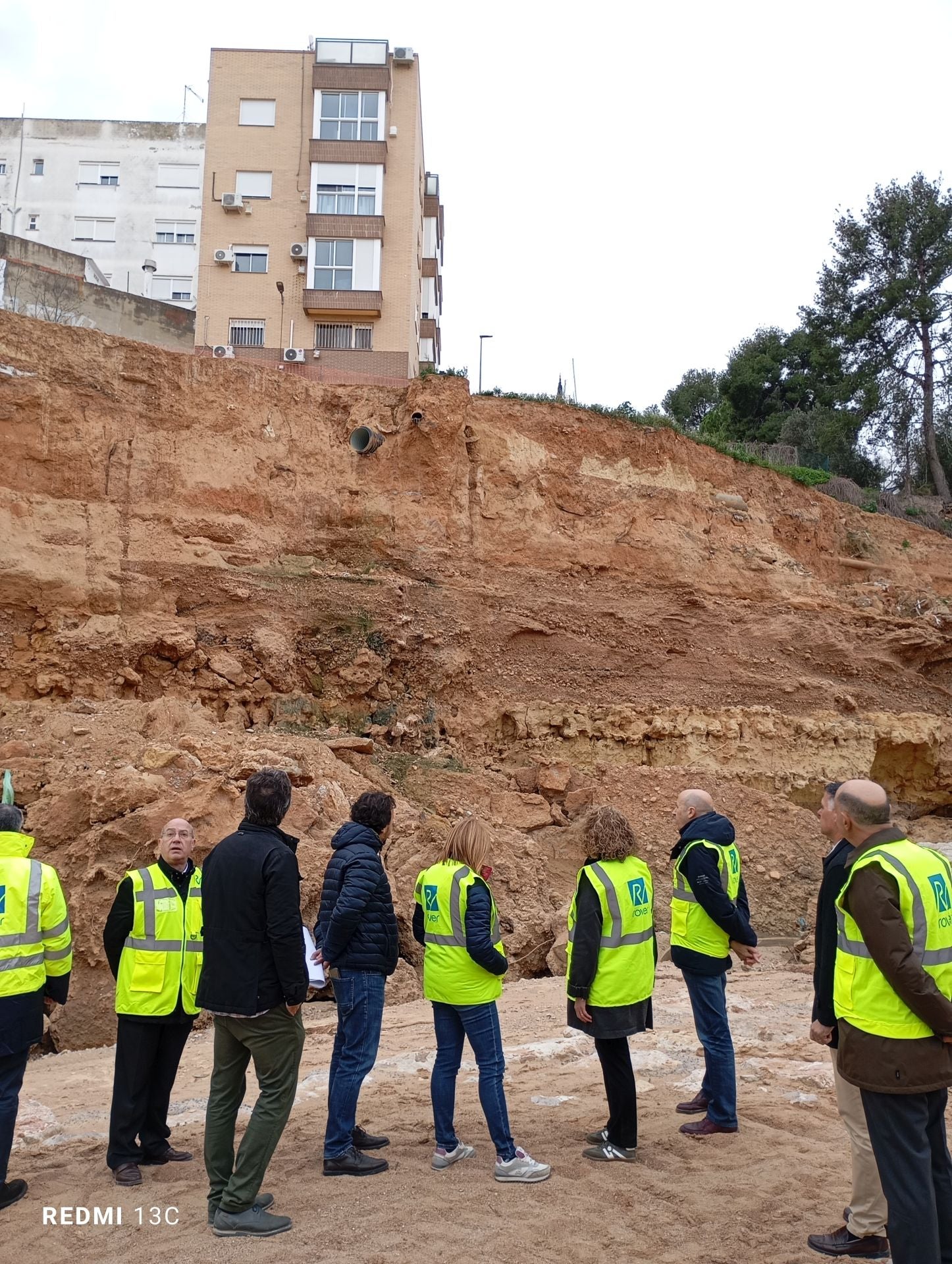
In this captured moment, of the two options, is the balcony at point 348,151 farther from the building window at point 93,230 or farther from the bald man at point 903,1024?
the bald man at point 903,1024

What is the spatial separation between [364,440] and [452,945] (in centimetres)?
1258

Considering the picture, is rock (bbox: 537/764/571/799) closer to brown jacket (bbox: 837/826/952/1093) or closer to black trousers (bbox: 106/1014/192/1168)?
black trousers (bbox: 106/1014/192/1168)

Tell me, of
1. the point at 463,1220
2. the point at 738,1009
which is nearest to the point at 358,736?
the point at 738,1009

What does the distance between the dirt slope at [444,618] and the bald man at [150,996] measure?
5366mm

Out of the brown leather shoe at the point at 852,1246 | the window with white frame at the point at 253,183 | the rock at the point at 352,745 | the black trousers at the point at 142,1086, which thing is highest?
the window with white frame at the point at 253,183

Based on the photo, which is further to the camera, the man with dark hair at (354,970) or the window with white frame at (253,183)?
the window with white frame at (253,183)

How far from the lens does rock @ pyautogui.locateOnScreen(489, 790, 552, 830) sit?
13.1 metres

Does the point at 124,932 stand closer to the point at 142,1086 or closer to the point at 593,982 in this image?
the point at 142,1086

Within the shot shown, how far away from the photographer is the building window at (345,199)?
26.1 m

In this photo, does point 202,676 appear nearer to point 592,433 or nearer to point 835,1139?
point 592,433

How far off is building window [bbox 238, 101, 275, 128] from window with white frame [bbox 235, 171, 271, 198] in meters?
1.39

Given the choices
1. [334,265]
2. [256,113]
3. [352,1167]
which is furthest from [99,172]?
[352,1167]

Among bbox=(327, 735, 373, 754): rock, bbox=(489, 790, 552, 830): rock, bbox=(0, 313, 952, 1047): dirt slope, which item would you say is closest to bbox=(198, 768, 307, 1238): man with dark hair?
bbox=(0, 313, 952, 1047): dirt slope

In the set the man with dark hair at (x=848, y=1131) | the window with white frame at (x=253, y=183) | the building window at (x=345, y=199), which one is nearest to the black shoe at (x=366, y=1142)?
the man with dark hair at (x=848, y=1131)
